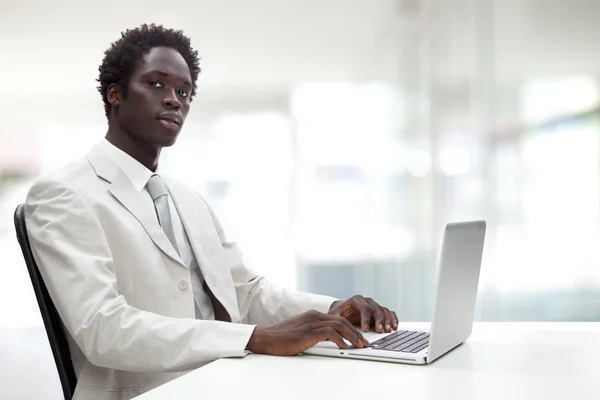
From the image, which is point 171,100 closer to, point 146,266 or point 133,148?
point 133,148

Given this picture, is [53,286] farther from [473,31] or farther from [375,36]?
[473,31]

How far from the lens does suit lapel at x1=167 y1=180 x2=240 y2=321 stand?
1.73 m

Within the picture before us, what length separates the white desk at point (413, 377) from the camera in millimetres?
983

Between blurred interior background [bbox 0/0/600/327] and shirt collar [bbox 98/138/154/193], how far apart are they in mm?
2179

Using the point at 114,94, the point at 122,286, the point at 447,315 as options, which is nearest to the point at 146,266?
the point at 122,286

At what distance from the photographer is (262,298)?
1.89 meters

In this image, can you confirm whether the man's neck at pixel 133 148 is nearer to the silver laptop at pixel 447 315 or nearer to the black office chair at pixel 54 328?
the black office chair at pixel 54 328

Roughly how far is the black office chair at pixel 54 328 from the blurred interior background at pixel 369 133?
249 centimetres

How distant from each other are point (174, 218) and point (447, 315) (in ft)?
2.67

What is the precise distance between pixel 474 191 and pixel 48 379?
2.54 metres

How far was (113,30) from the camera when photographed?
12.9 ft

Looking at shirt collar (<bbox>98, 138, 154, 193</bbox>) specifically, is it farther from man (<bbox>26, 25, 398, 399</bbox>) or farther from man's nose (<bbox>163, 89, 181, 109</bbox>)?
man's nose (<bbox>163, 89, 181, 109</bbox>)

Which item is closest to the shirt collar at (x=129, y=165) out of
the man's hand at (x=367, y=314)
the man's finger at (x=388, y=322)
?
the man's hand at (x=367, y=314)

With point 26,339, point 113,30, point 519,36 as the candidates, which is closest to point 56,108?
point 113,30
